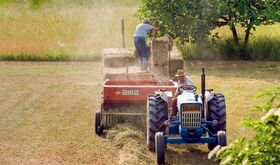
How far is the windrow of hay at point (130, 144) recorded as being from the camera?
30.2ft

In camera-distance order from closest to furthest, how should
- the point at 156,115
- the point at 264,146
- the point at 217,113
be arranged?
the point at 264,146, the point at 156,115, the point at 217,113

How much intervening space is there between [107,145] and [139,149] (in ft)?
2.74

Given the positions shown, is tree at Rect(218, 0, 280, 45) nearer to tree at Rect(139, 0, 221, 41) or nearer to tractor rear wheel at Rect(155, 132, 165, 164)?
tree at Rect(139, 0, 221, 41)

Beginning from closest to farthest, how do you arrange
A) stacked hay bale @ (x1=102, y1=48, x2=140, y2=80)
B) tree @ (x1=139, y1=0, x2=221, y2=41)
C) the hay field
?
the hay field → stacked hay bale @ (x1=102, y1=48, x2=140, y2=80) → tree @ (x1=139, y1=0, x2=221, y2=41)

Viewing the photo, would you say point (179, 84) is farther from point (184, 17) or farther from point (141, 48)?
point (184, 17)

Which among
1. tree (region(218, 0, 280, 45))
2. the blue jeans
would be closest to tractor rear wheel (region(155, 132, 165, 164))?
the blue jeans

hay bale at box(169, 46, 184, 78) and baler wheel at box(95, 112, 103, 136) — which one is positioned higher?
hay bale at box(169, 46, 184, 78)

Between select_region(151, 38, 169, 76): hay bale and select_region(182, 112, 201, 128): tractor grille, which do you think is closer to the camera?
select_region(182, 112, 201, 128): tractor grille

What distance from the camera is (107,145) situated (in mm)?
10414

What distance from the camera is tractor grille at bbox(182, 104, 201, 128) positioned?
9.07 metres

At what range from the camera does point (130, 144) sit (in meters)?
10.1

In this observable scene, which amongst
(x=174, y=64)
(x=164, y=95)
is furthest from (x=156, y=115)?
(x=174, y=64)

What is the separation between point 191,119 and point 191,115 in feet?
0.23

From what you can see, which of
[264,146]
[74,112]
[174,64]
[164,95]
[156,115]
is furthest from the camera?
[174,64]
